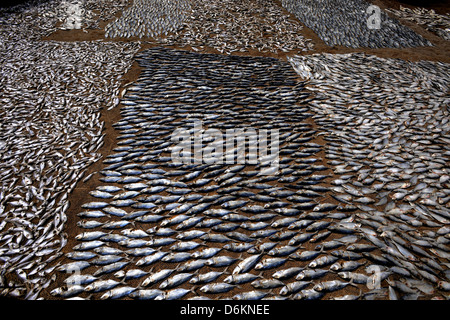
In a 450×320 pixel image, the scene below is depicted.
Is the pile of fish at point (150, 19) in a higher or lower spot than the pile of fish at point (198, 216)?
higher

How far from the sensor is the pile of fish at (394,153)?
147 inches

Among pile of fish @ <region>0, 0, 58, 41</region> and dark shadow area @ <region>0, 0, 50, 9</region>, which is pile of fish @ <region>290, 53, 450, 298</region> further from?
dark shadow area @ <region>0, 0, 50, 9</region>

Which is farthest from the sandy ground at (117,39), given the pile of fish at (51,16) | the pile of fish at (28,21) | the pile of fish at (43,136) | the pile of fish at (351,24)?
the pile of fish at (28,21)

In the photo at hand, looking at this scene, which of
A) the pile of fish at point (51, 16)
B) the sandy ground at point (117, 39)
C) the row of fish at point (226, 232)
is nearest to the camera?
the row of fish at point (226, 232)

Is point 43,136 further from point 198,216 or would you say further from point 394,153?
point 394,153

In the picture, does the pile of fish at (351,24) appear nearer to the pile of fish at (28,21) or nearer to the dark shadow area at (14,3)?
the pile of fish at (28,21)

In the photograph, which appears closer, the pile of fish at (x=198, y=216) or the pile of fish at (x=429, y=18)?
the pile of fish at (x=198, y=216)

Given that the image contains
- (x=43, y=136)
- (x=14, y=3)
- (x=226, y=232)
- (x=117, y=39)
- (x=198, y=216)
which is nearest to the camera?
(x=226, y=232)

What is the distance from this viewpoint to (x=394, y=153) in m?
5.36

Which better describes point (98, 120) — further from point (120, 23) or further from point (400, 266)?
point (120, 23)

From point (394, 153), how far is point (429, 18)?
14428mm

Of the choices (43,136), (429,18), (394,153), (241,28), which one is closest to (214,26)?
(241,28)

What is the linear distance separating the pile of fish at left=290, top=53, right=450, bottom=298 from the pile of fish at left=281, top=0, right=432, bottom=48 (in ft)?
8.26

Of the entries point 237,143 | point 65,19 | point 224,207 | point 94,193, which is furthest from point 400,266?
point 65,19
